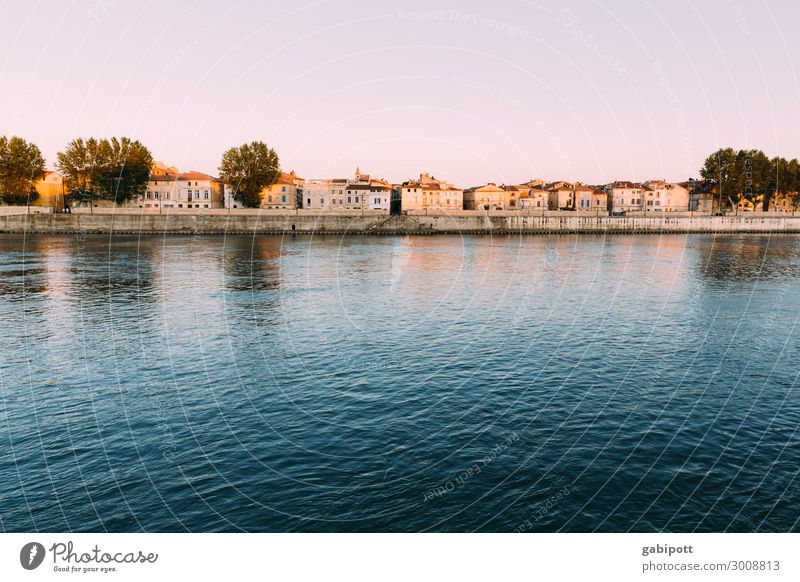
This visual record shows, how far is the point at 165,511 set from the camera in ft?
57.7

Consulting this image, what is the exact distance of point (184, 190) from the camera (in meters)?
178

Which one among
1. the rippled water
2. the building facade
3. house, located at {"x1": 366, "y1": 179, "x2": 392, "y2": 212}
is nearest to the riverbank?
house, located at {"x1": 366, "y1": 179, "x2": 392, "y2": 212}

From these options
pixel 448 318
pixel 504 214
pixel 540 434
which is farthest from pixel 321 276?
pixel 504 214

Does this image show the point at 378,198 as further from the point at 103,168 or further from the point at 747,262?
the point at 747,262

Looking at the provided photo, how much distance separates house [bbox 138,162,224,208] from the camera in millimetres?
176125

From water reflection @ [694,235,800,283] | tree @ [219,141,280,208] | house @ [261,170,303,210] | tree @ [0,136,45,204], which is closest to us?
water reflection @ [694,235,800,283]

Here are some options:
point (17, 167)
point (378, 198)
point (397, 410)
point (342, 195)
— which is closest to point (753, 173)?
point (378, 198)

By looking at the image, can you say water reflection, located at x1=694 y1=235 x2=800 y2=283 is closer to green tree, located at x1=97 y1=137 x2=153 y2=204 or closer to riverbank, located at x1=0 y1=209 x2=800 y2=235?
riverbank, located at x1=0 y1=209 x2=800 y2=235

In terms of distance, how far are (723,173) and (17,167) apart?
205139 millimetres

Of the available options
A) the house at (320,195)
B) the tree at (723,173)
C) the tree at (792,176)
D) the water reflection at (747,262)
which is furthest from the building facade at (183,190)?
the tree at (792,176)

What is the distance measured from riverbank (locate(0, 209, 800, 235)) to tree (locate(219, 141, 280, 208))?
1265cm

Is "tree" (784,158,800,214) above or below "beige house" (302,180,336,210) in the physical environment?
Answer: above

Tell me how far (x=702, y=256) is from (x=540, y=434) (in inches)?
3520
